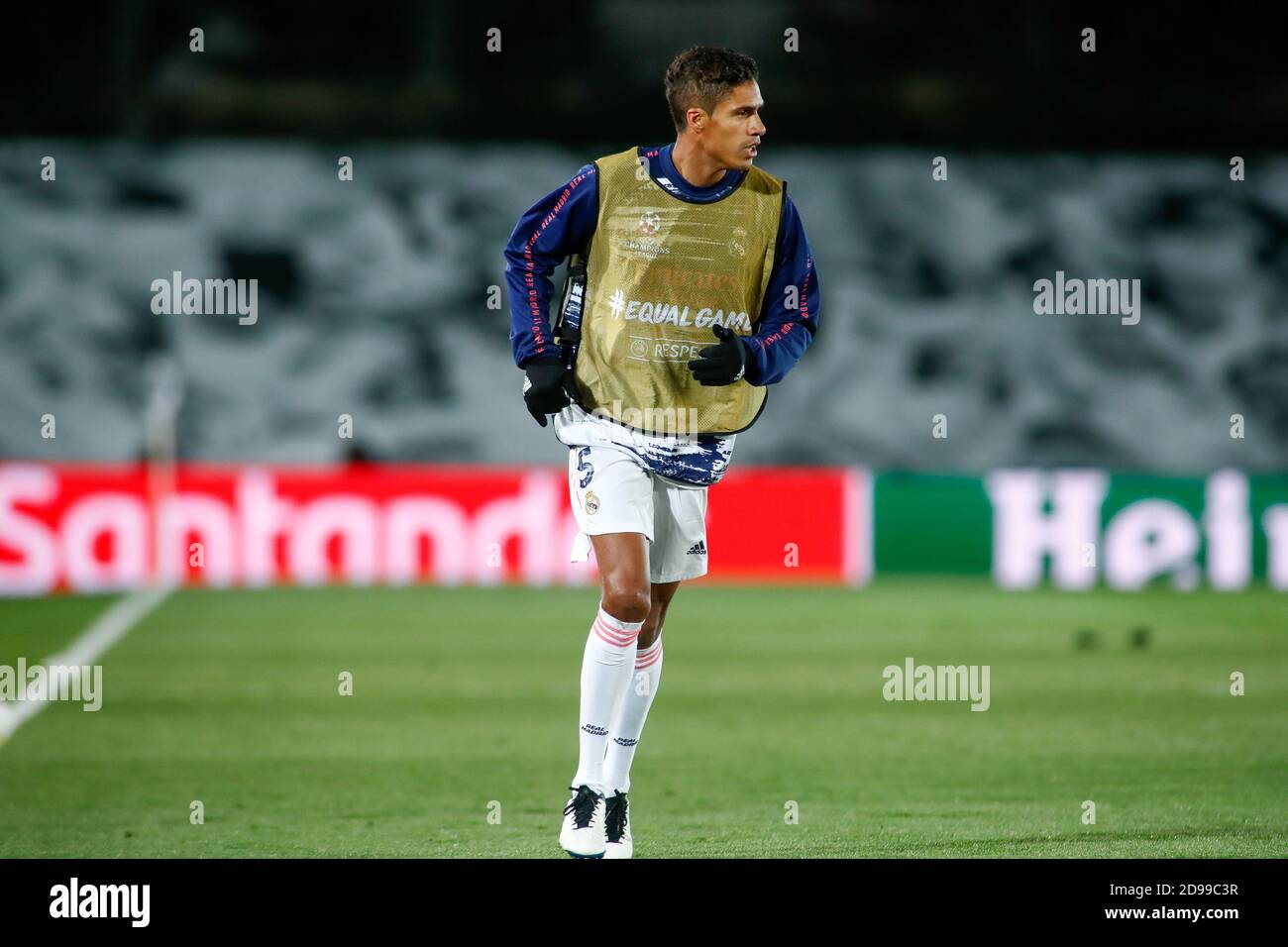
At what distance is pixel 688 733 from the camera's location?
359 inches

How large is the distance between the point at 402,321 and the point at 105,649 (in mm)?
11620

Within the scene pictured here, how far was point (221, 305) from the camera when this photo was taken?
2377 cm

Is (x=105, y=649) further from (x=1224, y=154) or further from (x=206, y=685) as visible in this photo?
(x=1224, y=154)

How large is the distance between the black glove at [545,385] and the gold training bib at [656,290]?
177 millimetres

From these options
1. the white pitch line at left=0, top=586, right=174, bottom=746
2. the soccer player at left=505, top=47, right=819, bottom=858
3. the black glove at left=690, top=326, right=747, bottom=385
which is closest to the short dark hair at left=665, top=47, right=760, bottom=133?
the soccer player at left=505, top=47, right=819, bottom=858

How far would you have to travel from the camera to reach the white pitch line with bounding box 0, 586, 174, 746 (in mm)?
9523

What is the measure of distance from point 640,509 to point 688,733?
11.5 feet

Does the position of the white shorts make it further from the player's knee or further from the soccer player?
the player's knee

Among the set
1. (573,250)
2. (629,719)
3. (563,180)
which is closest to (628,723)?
(629,719)

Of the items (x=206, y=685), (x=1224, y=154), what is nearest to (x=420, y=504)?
(x=206, y=685)

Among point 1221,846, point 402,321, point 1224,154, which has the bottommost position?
point 1221,846

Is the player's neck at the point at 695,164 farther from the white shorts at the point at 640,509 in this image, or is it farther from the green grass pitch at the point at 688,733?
the green grass pitch at the point at 688,733

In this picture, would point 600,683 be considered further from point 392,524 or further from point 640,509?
point 392,524
